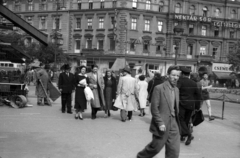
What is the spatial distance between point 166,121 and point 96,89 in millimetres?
6065

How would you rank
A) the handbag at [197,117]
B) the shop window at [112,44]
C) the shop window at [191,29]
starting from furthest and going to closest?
the shop window at [191,29] → the shop window at [112,44] → the handbag at [197,117]

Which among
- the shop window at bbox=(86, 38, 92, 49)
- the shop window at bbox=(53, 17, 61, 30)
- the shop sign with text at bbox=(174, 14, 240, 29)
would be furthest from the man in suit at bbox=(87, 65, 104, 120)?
the shop window at bbox=(53, 17, 61, 30)

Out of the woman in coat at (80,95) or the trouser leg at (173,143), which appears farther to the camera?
the woman in coat at (80,95)

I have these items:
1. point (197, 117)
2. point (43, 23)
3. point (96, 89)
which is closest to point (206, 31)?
point (43, 23)

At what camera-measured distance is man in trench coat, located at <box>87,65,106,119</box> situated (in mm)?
10469

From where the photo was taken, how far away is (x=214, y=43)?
4738cm

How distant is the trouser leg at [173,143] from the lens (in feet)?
15.4

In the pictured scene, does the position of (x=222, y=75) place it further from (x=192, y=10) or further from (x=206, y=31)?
(x=192, y=10)

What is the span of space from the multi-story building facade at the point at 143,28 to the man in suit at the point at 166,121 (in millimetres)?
37311

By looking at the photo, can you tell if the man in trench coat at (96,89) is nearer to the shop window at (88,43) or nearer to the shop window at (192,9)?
the shop window at (88,43)

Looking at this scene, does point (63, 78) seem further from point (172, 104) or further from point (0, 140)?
point (172, 104)

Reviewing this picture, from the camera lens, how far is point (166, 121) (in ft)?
15.7

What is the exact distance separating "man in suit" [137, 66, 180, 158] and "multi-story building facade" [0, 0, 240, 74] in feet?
122

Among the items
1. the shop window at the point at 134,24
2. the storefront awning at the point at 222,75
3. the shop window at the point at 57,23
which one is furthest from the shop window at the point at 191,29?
the shop window at the point at 57,23
